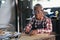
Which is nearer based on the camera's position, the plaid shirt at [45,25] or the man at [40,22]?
the plaid shirt at [45,25]

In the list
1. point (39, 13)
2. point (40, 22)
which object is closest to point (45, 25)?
point (40, 22)

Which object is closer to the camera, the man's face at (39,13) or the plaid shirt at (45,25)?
the plaid shirt at (45,25)

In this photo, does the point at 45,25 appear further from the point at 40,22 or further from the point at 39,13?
the point at 39,13

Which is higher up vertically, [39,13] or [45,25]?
[39,13]

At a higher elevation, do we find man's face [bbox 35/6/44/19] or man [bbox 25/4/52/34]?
man's face [bbox 35/6/44/19]

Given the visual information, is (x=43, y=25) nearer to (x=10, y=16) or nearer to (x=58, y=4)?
(x=58, y=4)

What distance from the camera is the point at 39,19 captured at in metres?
3.29

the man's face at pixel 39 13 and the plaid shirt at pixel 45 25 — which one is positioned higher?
the man's face at pixel 39 13

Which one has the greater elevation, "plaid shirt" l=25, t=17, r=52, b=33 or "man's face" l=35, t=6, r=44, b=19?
"man's face" l=35, t=6, r=44, b=19

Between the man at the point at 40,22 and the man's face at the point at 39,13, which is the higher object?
the man's face at the point at 39,13

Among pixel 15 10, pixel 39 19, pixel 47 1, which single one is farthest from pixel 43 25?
pixel 15 10

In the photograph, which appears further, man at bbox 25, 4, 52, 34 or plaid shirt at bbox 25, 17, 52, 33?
man at bbox 25, 4, 52, 34

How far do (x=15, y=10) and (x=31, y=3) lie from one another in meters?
0.43

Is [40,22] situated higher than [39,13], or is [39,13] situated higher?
[39,13]
